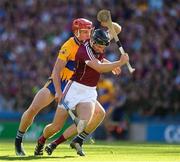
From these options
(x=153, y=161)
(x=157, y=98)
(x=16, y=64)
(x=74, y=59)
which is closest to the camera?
(x=153, y=161)

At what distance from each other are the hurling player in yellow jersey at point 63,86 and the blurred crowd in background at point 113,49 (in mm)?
11300

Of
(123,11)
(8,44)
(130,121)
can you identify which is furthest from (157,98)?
(8,44)

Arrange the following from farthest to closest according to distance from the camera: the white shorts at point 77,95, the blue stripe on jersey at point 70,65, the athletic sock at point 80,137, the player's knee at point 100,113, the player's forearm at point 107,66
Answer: the blue stripe on jersey at point 70,65 → the player's knee at point 100,113 → the athletic sock at point 80,137 → the white shorts at point 77,95 → the player's forearm at point 107,66

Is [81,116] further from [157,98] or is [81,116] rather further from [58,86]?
[157,98]

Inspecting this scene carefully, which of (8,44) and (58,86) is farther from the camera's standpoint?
(8,44)

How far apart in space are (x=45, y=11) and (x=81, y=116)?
16.9 metres

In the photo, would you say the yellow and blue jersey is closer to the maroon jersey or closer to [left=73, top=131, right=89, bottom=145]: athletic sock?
the maroon jersey

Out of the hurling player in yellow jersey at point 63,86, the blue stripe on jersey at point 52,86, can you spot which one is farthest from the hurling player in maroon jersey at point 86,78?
the blue stripe on jersey at point 52,86

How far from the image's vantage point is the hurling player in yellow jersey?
13.8 metres

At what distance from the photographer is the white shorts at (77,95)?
13.5 m

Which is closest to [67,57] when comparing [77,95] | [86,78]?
[86,78]

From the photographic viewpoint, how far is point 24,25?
97.4ft

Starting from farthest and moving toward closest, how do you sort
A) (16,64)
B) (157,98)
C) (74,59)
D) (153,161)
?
1. (16,64)
2. (157,98)
3. (74,59)
4. (153,161)

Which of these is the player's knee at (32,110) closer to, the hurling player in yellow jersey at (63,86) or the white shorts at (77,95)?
the hurling player in yellow jersey at (63,86)
